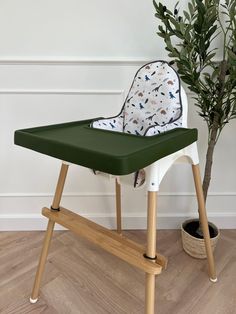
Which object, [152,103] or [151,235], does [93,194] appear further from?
[151,235]

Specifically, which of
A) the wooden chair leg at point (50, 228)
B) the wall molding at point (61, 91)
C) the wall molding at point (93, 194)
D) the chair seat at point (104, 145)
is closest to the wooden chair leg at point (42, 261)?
the wooden chair leg at point (50, 228)

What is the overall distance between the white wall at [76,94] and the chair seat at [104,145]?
21.5 inches

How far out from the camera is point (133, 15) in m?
1.41

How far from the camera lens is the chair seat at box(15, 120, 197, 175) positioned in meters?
0.69

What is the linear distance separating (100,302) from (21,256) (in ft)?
1.79

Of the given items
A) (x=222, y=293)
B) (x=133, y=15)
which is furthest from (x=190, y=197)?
(x=133, y=15)

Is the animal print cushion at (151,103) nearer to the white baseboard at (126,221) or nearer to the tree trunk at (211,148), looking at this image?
the tree trunk at (211,148)

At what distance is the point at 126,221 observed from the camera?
5.61 feet

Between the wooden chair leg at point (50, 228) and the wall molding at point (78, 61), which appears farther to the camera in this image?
the wall molding at point (78, 61)

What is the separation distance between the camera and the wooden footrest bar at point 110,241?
0.84 meters

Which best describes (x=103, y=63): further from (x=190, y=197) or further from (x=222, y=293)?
(x=222, y=293)

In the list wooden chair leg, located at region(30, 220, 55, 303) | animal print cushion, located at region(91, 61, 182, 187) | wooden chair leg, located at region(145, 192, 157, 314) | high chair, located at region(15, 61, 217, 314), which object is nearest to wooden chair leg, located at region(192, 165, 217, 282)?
high chair, located at region(15, 61, 217, 314)

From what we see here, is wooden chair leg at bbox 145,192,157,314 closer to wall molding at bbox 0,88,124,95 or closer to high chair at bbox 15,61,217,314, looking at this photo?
high chair at bbox 15,61,217,314

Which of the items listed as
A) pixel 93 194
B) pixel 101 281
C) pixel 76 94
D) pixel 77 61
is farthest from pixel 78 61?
pixel 101 281
